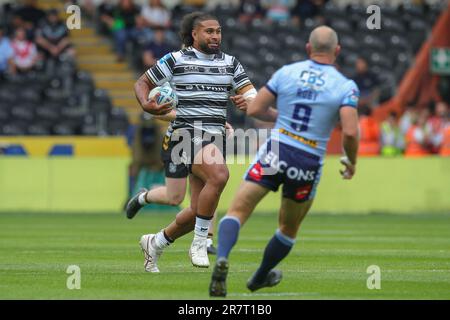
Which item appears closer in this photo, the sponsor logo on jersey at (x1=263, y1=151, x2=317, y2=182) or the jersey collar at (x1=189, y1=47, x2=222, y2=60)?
the sponsor logo on jersey at (x1=263, y1=151, x2=317, y2=182)

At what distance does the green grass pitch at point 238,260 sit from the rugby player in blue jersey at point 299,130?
31.4 inches

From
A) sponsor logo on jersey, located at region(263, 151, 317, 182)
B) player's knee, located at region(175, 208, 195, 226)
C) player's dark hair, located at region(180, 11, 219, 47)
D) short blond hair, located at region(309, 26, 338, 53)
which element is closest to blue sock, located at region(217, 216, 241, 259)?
sponsor logo on jersey, located at region(263, 151, 317, 182)

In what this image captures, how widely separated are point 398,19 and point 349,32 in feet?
5.44

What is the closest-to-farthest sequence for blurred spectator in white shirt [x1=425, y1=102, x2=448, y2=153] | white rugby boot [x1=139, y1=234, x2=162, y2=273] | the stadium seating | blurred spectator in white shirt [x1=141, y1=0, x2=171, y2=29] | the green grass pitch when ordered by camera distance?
the green grass pitch → white rugby boot [x1=139, y1=234, x2=162, y2=273] → blurred spectator in white shirt [x1=425, y1=102, x2=448, y2=153] → the stadium seating → blurred spectator in white shirt [x1=141, y1=0, x2=171, y2=29]

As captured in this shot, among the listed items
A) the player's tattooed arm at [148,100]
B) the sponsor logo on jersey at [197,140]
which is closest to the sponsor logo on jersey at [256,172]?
the sponsor logo on jersey at [197,140]

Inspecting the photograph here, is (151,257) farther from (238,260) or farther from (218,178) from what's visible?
(238,260)

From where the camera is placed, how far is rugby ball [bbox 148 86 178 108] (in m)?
12.8

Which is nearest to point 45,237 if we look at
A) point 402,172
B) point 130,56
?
point 402,172

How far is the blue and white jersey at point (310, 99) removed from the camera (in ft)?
33.4

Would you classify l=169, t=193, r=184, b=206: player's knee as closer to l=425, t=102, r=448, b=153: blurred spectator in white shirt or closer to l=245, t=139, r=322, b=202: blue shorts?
l=245, t=139, r=322, b=202: blue shorts

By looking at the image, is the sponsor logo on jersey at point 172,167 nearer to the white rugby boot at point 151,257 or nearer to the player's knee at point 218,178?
the player's knee at point 218,178

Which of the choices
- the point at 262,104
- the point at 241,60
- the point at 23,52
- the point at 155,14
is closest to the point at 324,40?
the point at 262,104

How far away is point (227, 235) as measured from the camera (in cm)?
1016
